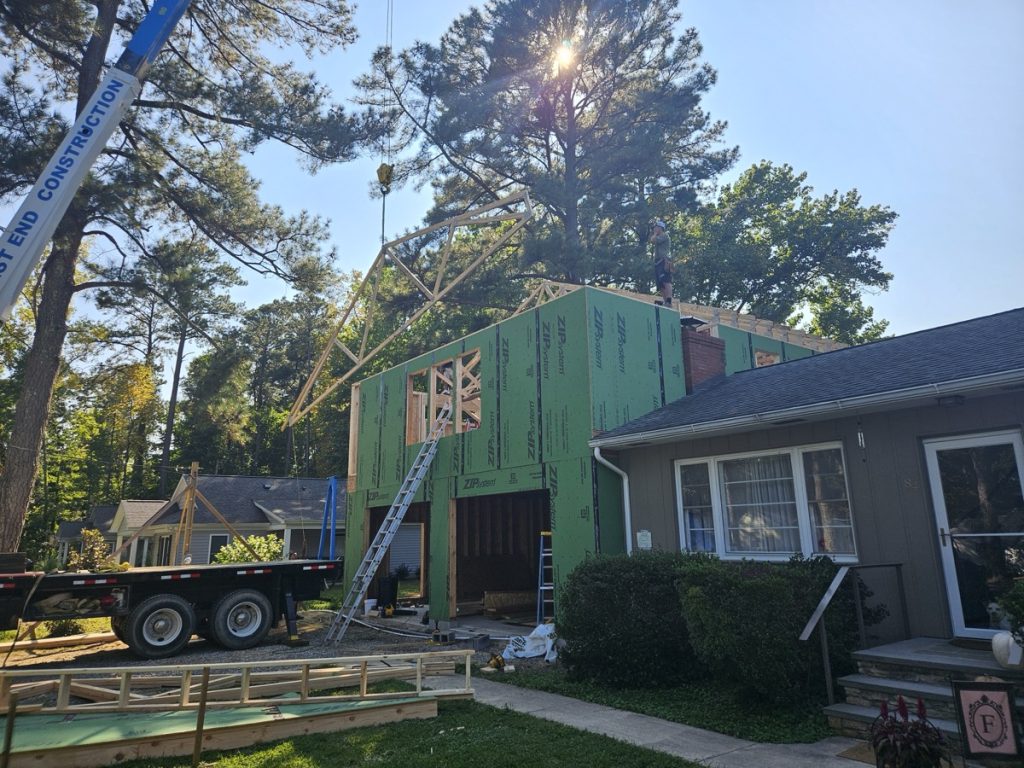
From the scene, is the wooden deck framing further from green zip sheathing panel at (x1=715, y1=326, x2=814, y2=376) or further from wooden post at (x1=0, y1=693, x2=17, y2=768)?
green zip sheathing panel at (x1=715, y1=326, x2=814, y2=376)

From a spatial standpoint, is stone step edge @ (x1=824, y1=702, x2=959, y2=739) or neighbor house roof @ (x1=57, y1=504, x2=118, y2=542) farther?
neighbor house roof @ (x1=57, y1=504, x2=118, y2=542)

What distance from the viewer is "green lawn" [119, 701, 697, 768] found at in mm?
5117

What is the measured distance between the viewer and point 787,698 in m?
6.18

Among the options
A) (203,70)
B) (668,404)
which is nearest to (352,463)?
(668,404)

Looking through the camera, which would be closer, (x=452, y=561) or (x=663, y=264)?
(x=452, y=561)

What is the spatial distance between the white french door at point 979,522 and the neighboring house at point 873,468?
1cm

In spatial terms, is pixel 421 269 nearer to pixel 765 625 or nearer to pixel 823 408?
pixel 823 408

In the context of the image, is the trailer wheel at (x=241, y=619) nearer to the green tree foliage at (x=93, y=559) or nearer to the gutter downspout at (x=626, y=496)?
the green tree foliage at (x=93, y=559)

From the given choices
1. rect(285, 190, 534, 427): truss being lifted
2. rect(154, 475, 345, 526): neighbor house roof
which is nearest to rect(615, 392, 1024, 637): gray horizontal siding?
rect(285, 190, 534, 427): truss being lifted

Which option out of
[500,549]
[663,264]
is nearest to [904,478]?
[663,264]

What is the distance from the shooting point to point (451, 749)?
547 cm

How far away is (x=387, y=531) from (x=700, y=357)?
22.7ft

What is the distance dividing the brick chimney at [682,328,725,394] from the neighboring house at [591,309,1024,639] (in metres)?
1.58

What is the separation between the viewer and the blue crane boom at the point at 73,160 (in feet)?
27.2
